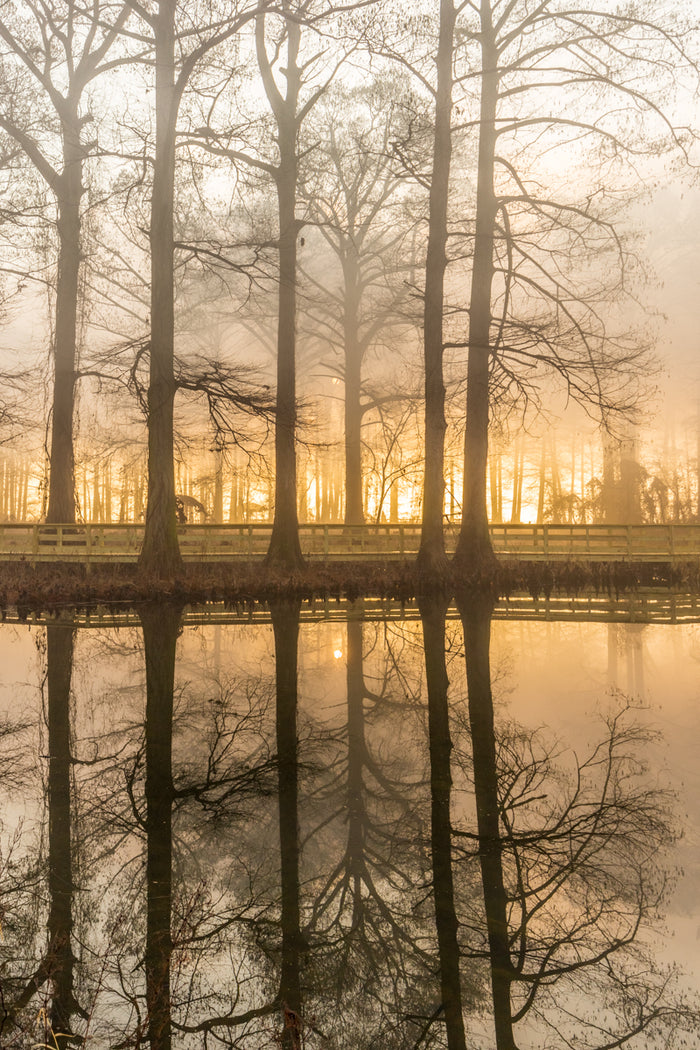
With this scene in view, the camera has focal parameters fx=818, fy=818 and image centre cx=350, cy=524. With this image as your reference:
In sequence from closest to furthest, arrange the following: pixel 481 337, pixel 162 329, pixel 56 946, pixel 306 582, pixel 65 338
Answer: pixel 56 946, pixel 162 329, pixel 306 582, pixel 481 337, pixel 65 338

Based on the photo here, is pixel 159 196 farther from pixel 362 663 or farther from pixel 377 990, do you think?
pixel 377 990

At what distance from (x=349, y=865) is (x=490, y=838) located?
0.77 meters

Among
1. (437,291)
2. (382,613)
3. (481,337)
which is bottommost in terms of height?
(382,613)

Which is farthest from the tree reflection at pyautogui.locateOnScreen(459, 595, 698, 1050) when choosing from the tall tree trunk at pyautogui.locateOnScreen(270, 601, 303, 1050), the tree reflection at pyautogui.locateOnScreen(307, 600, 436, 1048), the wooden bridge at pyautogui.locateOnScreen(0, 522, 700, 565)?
the wooden bridge at pyautogui.locateOnScreen(0, 522, 700, 565)

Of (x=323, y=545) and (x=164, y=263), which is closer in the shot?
(x=164, y=263)

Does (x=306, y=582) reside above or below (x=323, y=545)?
below

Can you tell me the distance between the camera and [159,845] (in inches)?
158

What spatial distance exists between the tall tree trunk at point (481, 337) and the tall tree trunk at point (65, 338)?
10070mm

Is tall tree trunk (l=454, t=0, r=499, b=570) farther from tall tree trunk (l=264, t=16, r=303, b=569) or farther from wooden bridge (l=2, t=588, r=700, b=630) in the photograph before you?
tall tree trunk (l=264, t=16, r=303, b=569)

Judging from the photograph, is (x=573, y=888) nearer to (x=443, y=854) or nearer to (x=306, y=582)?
(x=443, y=854)

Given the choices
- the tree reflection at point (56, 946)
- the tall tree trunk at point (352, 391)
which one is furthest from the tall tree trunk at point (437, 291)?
the tree reflection at point (56, 946)

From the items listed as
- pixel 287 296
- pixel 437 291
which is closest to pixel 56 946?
pixel 437 291

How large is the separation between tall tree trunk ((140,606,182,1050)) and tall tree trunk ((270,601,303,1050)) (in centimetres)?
40

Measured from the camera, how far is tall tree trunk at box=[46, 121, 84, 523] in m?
20.7
